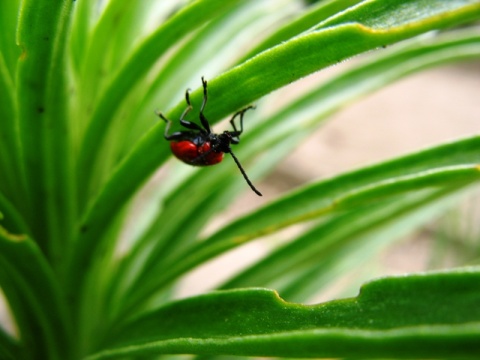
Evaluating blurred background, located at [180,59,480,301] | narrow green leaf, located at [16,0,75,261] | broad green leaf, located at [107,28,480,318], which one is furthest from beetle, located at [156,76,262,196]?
blurred background, located at [180,59,480,301]

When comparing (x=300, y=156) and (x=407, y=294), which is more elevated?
(x=300, y=156)

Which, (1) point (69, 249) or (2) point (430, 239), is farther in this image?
(2) point (430, 239)

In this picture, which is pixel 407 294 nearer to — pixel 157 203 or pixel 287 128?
pixel 287 128

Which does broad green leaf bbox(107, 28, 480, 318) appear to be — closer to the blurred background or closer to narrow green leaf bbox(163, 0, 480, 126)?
narrow green leaf bbox(163, 0, 480, 126)

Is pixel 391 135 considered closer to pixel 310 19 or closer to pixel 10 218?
pixel 310 19

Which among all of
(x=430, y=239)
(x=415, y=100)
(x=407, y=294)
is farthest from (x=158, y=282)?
(x=415, y=100)

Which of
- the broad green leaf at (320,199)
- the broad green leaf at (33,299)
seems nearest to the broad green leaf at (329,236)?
the broad green leaf at (320,199)

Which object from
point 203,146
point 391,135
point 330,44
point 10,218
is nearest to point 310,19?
point 330,44
